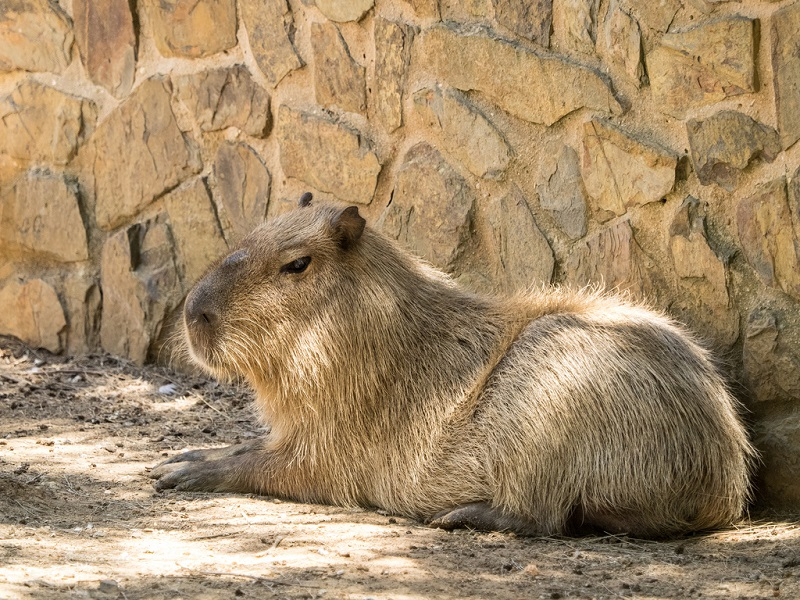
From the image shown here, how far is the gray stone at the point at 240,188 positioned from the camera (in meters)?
5.38

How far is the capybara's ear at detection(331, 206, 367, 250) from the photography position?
12.9 ft

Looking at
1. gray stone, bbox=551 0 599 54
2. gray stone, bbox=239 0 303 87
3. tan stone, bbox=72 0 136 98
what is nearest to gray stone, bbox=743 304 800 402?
gray stone, bbox=551 0 599 54

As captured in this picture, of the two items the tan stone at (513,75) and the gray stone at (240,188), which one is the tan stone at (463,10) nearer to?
the tan stone at (513,75)

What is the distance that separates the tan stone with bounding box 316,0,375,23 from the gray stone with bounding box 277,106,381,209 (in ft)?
1.50

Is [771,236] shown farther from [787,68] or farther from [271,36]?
[271,36]

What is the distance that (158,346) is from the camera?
584 centimetres

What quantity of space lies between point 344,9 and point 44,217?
2.17 m

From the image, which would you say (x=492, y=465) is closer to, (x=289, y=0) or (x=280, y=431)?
(x=280, y=431)

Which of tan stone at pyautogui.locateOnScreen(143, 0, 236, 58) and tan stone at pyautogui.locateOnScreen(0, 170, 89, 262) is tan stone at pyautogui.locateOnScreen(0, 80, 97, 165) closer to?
tan stone at pyautogui.locateOnScreen(0, 170, 89, 262)

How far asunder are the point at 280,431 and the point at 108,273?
218 cm

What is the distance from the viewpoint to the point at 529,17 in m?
4.29

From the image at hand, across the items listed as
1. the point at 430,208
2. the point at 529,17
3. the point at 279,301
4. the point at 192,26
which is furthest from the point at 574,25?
the point at 192,26

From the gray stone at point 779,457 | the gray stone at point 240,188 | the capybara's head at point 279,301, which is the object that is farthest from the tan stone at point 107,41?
the gray stone at point 779,457

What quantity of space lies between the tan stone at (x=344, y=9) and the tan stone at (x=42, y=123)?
158 centimetres
